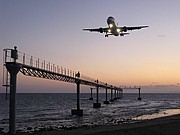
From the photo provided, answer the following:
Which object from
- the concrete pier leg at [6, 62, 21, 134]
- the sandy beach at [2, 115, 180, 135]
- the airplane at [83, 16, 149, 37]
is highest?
the airplane at [83, 16, 149, 37]

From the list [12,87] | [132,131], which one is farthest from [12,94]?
[132,131]

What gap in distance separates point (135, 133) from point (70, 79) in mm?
35254

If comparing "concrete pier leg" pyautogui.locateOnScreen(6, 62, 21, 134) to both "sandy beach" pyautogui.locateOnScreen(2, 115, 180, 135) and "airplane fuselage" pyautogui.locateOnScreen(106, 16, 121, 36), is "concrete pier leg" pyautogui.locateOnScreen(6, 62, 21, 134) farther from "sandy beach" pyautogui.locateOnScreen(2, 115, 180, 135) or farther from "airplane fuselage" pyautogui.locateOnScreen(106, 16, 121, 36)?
"airplane fuselage" pyautogui.locateOnScreen(106, 16, 121, 36)

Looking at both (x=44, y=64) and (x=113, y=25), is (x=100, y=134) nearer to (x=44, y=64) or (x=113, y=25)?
(x=44, y=64)

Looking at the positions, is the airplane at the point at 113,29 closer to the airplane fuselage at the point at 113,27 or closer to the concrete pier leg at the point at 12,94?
the airplane fuselage at the point at 113,27

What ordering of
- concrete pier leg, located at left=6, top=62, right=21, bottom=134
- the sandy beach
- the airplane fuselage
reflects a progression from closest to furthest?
the sandy beach < concrete pier leg, located at left=6, top=62, right=21, bottom=134 < the airplane fuselage

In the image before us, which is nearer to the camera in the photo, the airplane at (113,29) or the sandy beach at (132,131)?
the sandy beach at (132,131)

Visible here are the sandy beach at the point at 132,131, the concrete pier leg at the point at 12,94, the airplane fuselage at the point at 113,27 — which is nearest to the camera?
the sandy beach at the point at 132,131

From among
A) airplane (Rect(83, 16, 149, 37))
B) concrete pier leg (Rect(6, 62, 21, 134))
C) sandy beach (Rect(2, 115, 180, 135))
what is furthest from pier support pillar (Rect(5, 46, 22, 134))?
airplane (Rect(83, 16, 149, 37))

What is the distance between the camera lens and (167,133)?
25094mm

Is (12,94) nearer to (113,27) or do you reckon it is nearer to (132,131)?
(132,131)

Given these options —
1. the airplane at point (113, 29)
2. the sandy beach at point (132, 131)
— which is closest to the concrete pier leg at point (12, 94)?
the sandy beach at point (132, 131)

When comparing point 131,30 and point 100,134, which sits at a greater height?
point 131,30

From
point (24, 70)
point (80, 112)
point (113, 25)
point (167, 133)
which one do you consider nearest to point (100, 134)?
point (167, 133)
